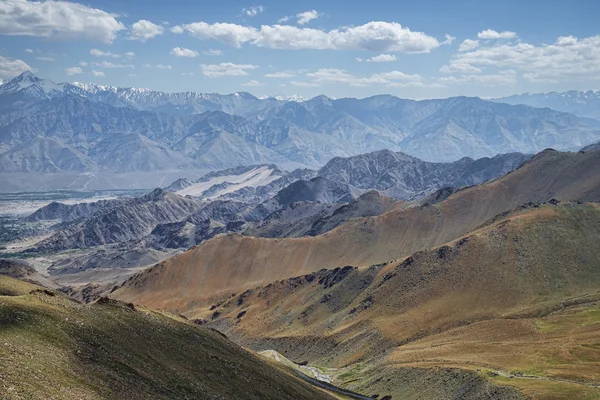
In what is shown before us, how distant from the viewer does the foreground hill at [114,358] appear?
187 feet

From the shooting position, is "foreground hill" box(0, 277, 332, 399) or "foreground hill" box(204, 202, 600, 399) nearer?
"foreground hill" box(0, 277, 332, 399)

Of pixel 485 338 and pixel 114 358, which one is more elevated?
pixel 114 358

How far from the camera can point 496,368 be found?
127m

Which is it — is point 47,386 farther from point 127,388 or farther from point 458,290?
point 458,290

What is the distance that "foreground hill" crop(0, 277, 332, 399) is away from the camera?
56938 mm

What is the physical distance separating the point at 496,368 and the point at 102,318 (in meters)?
84.3

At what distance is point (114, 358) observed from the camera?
227 feet

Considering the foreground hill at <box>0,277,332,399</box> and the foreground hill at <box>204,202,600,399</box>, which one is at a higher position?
the foreground hill at <box>0,277,332,399</box>

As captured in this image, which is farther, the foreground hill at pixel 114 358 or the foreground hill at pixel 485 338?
the foreground hill at pixel 485 338

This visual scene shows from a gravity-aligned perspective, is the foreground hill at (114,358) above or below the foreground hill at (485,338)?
above

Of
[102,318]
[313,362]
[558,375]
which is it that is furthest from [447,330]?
[102,318]

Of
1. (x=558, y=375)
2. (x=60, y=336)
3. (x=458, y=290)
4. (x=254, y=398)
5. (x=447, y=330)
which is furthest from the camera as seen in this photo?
(x=458, y=290)

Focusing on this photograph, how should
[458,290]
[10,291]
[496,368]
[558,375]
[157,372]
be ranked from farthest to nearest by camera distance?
[458,290], [496,368], [558,375], [10,291], [157,372]

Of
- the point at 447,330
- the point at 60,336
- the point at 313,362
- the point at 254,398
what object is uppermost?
the point at 60,336
